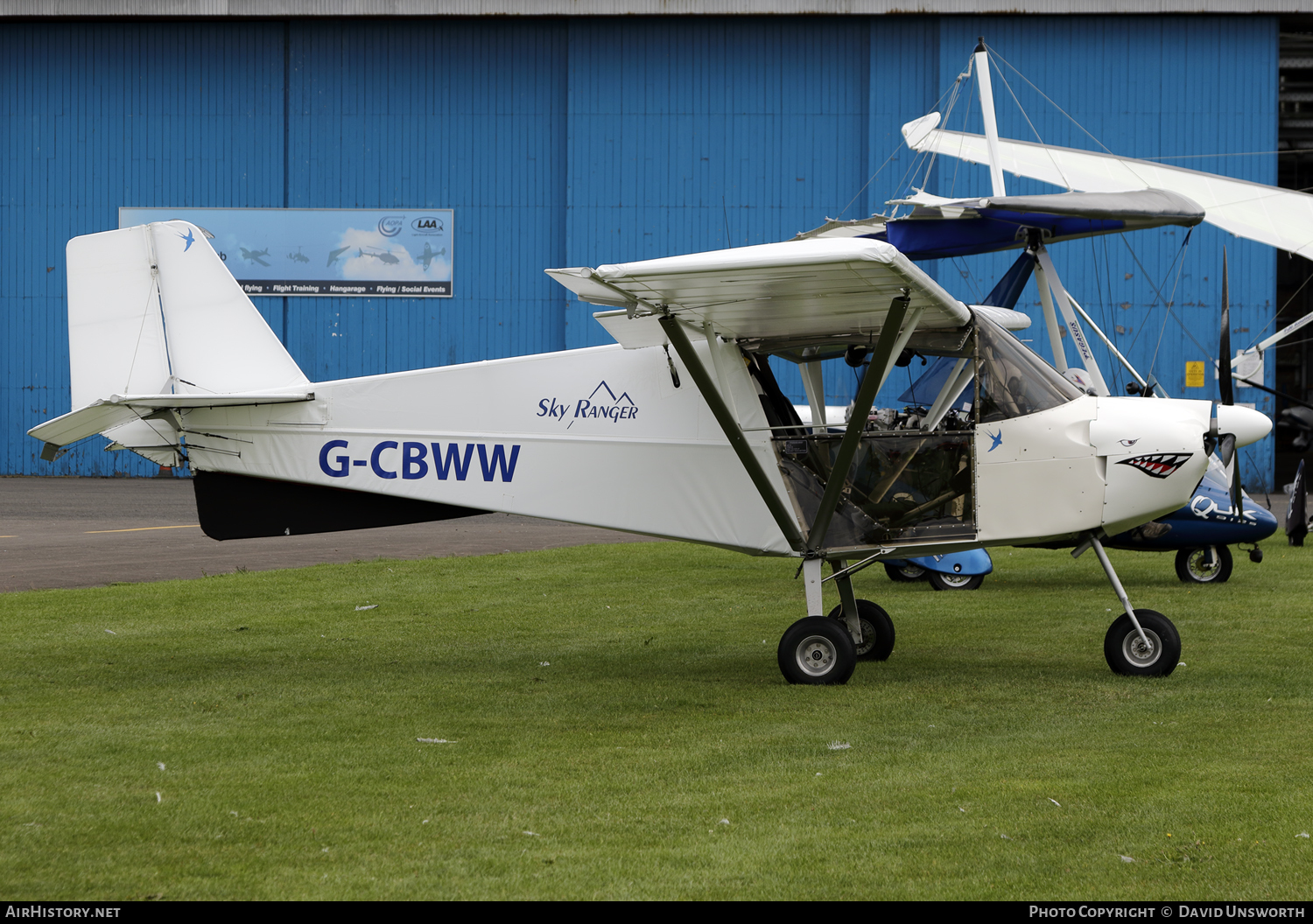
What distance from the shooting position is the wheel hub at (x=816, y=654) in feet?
26.2

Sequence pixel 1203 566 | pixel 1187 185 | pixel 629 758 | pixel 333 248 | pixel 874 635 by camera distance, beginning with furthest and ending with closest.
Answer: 1. pixel 333 248
2. pixel 1187 185
3. pixel 1203 566
4. pixel 874 635
5. pixel 629 758

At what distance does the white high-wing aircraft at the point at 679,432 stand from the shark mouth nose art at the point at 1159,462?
1 centimetres

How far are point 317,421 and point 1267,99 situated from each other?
1051 inches

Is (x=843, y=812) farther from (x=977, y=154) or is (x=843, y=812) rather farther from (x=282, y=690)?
(x=977, y=154)

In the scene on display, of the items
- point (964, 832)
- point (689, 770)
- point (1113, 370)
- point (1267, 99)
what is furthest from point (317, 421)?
point (1267, 99)

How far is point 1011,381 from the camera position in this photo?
827cm

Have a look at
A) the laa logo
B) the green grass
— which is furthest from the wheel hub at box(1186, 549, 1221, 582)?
the laa logo

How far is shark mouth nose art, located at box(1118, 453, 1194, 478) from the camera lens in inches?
312

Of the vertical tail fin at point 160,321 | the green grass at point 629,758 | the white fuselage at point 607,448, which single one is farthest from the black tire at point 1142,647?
the vertical tail fin at point 160,321

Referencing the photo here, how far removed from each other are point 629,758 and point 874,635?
3506 millimetres

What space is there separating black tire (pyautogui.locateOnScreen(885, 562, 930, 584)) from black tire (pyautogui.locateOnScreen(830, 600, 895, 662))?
493 centimetres

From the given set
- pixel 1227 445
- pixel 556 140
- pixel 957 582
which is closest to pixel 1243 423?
pixel 1227 445

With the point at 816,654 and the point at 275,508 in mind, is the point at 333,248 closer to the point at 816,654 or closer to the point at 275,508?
the point at 275,508

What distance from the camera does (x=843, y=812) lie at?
5.06 metres
